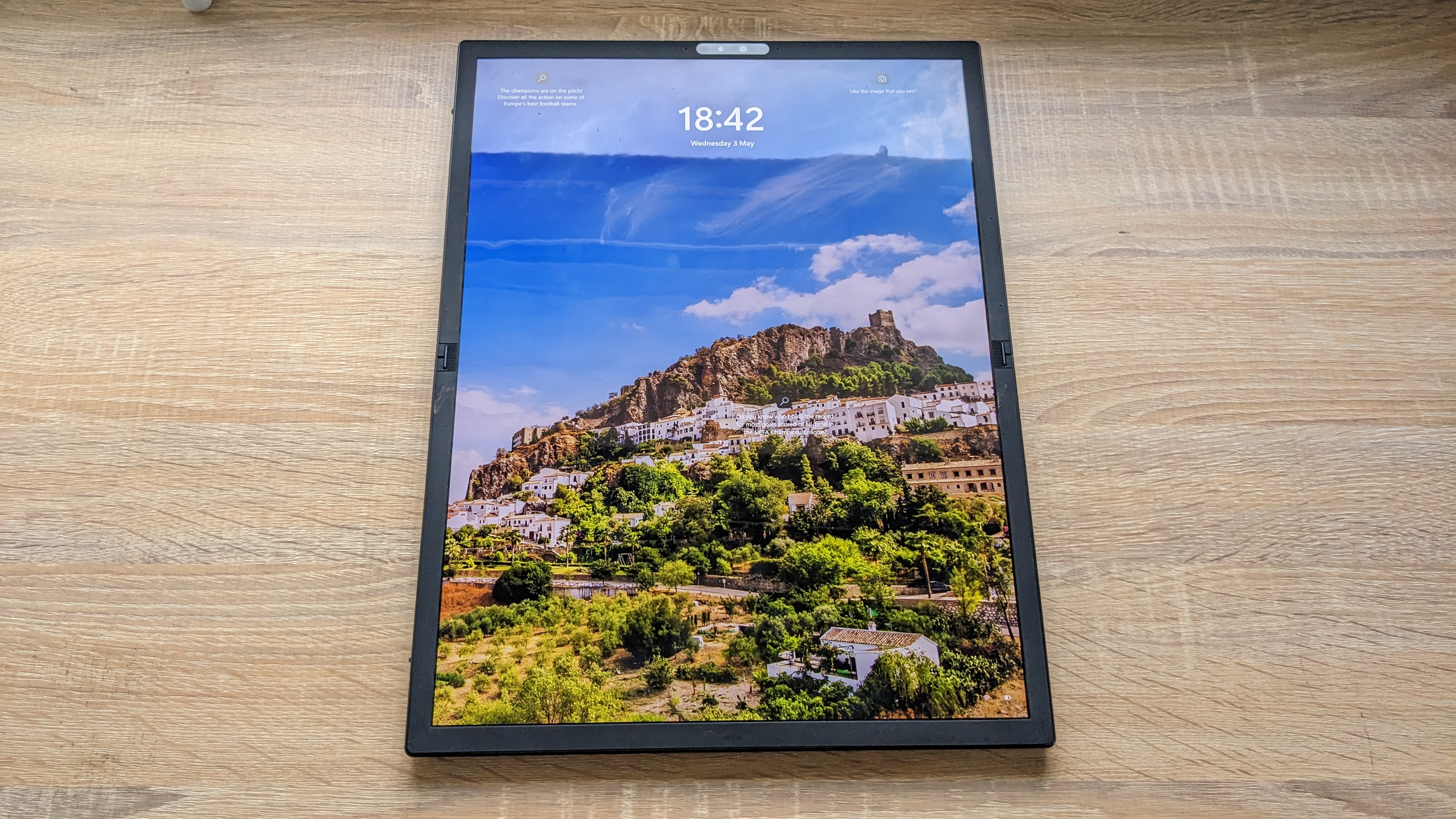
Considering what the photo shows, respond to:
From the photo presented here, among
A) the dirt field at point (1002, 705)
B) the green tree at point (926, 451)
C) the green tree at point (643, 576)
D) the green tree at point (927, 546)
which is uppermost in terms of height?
the green tree at point (926, 451)

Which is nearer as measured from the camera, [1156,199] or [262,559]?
[262,559]

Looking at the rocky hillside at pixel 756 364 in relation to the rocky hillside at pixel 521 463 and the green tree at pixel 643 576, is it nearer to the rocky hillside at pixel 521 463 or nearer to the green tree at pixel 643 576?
the rocky hillside at pixel 521 463

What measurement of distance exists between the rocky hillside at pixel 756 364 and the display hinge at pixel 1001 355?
4 centimetres

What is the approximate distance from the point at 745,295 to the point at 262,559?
0.59 m

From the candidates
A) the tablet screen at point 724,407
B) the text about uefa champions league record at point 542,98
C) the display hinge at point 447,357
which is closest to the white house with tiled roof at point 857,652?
the tablet screen at point 724,407

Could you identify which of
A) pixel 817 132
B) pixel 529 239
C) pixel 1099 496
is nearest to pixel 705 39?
pixel 817 132

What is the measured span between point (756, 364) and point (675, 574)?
0.24m

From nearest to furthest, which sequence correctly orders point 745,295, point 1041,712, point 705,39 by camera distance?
point 1041,712 → point 745,295 → point 705,39

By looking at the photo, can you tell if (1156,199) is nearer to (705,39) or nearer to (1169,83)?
(1169,83)

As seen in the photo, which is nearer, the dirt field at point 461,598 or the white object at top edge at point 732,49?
the dirt field at point 461,598

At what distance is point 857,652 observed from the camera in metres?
0.80

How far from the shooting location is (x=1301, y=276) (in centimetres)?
95

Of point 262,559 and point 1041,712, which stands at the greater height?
point 262,559

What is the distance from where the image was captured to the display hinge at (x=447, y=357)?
2.86 feet
